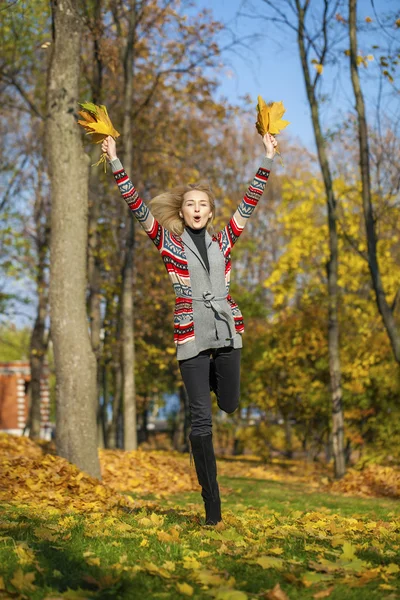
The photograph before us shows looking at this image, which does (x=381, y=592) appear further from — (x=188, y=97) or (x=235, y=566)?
(x=188, y=97)

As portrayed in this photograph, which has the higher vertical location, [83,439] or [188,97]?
[188,97]

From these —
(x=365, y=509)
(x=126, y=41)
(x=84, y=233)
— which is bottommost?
(x=365, y=509)

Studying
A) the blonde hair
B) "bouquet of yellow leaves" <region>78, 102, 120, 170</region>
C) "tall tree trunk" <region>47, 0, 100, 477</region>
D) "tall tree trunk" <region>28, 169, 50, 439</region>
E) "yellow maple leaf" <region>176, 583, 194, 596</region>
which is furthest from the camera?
"tall tree trunk" <region>28, 169, 50, 439</region>

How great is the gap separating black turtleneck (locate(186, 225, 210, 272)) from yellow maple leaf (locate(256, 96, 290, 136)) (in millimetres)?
913

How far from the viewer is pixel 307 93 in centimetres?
1534

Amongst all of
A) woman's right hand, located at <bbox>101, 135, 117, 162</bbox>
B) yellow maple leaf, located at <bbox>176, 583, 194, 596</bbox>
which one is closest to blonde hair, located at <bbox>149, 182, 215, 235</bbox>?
woman's right hand, located at <bbox>101, 135, 117, 162</bbox>

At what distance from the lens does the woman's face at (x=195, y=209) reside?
225 inches

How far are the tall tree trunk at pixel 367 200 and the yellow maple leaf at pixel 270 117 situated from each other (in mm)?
7675

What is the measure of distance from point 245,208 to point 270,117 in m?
0.73

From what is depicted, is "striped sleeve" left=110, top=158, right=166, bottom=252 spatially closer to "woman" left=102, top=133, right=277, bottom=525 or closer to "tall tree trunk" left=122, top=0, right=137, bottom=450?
"woman" left=102, top=133, right=277, bottom=525


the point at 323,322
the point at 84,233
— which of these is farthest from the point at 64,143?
the point at 323,322

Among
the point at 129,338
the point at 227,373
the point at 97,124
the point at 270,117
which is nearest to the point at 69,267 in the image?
the point at 97,124

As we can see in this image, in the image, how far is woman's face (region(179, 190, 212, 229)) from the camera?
5.72m

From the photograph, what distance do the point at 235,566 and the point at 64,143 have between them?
6744 mm
